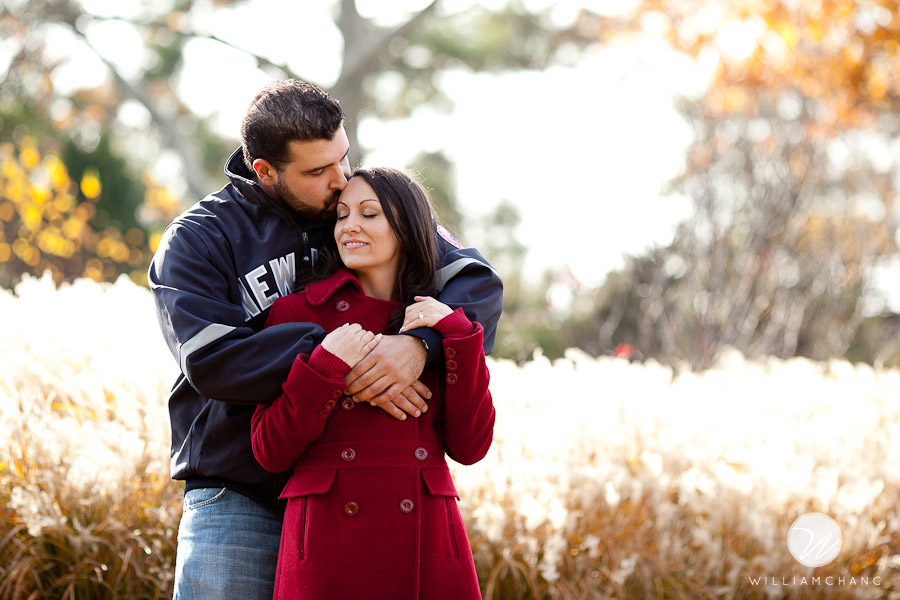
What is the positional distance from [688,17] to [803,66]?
137cm

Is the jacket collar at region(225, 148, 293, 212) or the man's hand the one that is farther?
the jacket collar at region(225, 148, 293, 212)

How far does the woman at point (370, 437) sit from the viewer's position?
234 cm

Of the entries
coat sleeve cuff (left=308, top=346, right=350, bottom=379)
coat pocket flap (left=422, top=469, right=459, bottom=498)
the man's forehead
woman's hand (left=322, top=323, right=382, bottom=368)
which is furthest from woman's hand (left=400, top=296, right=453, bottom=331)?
the man's forehead

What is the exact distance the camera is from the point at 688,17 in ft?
31.6

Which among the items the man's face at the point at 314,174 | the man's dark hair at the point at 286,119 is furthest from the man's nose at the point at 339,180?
the man's dark hair at the point at 286,119

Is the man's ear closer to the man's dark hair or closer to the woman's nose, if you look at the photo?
the man's dark hair

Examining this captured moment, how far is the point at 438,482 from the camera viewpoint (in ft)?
8.15

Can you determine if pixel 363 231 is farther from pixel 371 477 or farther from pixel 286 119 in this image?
pixel 371 477

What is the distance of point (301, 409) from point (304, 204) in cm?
78

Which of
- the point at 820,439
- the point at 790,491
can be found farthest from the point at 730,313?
the point at 790,491

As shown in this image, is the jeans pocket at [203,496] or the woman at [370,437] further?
the jeans pocket at [203,496]

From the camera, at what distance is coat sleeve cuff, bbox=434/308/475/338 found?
8.14ft

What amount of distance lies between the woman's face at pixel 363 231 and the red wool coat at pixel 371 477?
4.2 inches

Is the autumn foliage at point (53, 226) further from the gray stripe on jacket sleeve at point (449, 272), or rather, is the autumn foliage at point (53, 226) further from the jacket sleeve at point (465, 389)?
the jacket sleeve at point (465, 389)
